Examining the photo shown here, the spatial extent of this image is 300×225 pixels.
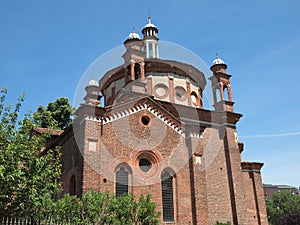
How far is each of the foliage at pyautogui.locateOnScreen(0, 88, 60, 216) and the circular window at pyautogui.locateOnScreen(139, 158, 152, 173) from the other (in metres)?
5.89

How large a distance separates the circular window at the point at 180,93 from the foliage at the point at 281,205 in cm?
3128

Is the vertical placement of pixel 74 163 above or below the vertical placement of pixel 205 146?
below

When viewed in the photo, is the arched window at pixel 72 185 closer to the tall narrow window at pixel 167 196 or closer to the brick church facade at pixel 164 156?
the brick church facade at pixel 164 156

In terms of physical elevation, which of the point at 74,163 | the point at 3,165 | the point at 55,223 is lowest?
the point at 55,223

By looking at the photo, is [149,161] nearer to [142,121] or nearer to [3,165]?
[142,121]

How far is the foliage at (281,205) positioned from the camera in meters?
49.1

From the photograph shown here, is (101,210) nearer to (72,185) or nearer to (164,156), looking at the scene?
(72,185)

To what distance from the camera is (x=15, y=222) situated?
10047 mm

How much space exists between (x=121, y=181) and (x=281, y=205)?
4440 cm

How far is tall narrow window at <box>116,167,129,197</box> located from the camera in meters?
15.7

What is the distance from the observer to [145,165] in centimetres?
1694

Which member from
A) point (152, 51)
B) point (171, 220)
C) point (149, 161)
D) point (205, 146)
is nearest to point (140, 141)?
point (149, 161)

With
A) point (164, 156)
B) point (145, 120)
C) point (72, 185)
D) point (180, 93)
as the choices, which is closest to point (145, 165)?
→ point (164, 156)

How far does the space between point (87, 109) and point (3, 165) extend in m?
6.36
